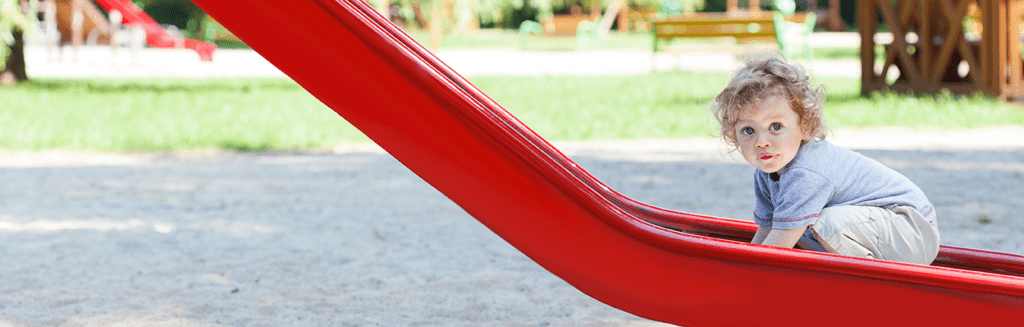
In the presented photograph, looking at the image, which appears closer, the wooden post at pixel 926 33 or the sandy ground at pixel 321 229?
the sandy ground at pixel 321 229

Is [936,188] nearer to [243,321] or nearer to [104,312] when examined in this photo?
[243,321]

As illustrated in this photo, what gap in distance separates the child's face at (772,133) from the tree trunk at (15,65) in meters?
10.9

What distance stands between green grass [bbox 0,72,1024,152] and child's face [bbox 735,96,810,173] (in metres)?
3.51

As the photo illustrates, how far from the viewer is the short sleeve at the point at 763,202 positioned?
2084mm

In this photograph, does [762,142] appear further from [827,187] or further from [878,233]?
[878,233]

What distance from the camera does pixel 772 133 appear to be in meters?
1.92

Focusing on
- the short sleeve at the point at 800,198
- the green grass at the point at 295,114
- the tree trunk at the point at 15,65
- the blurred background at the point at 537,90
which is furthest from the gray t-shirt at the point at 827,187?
the tree trunk at the point at 15,65

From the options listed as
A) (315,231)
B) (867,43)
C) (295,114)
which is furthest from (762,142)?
(867,43)

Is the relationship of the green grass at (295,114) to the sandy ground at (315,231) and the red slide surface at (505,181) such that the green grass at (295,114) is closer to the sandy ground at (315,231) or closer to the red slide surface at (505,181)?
the sandy ground at (315,231)

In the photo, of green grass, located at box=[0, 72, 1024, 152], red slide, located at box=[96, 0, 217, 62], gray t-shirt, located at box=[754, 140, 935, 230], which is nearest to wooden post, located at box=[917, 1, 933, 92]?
green grass, located at box=[0, 72, 1024, 152]

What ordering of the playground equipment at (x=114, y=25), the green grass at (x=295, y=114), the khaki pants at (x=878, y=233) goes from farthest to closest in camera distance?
the playground equipment at (x=114, y=25) < the green grass at (x=295, y=114) < the khaki pants at (x=878, y=233)

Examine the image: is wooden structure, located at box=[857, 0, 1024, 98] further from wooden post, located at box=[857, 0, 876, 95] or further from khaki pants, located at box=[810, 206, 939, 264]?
khaki pants, located at box=[810, 206, 939, 264]

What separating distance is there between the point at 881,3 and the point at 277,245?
7017 millimetres

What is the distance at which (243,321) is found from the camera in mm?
2533
